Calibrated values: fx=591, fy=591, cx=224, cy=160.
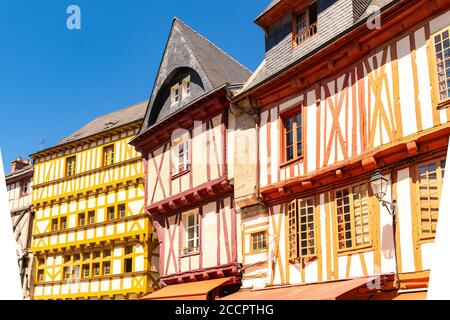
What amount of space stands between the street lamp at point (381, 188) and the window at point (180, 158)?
20.8 ft

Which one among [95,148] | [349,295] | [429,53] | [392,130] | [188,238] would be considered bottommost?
[349,295]

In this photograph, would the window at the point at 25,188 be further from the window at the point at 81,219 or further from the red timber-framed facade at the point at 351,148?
the red timber-framed facade at the point at 351,148

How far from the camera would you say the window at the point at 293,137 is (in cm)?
1182

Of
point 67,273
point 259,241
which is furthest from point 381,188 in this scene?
point 67,273

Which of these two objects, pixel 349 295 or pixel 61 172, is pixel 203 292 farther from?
pixel 61 172

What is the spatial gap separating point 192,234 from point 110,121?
28.9 ft

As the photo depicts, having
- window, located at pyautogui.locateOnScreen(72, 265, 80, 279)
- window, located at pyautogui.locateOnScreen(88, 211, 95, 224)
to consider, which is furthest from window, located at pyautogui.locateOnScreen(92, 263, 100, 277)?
window, located at pyautogui.locateOnScreen(88, 211, 95, 224)

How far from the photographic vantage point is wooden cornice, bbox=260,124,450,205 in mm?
8891

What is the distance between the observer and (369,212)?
980 centimetres

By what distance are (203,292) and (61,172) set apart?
1117 centimetres

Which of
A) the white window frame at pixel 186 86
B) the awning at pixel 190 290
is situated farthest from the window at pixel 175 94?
the awning at pixel 190 290
